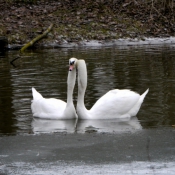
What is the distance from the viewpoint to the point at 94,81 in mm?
14609

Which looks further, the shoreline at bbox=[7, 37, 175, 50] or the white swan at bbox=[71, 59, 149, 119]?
the shoreline at bbox=[7, 37, 175, 50]

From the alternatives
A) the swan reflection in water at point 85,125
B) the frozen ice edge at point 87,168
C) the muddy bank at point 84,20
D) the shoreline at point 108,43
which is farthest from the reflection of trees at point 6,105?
the muddy bank at point 84,20

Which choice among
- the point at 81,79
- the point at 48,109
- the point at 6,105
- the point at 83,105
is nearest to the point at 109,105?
the point at 83,105

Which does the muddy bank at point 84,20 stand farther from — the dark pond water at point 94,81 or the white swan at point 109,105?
the white swan at point 109,105

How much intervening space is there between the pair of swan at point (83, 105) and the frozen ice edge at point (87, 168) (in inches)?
146

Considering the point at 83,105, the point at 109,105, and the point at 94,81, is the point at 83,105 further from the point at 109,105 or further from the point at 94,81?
the point at 94,81

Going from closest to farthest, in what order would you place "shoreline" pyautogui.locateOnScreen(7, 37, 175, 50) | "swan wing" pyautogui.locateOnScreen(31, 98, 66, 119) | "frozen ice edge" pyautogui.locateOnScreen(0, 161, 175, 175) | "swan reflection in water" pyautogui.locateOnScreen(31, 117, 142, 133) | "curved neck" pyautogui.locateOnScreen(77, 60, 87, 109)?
"frozen ice edge" pyautogui.locateOnScreen(0, 161, 175, 175) < "swan reflection in water" pyautogui.locateOnScreen(31, 117, 142, 133) < "curved neck" pyautogui.locateOnScreen(77, 60, 87, 109) < "swan wing" pyautogui.locateOnScreen(31, 98, 66, 119) < "shoreline" pyautogui.locateOnScreen(7, 37, 175, 50)

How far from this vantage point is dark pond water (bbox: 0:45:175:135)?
10.2 meters

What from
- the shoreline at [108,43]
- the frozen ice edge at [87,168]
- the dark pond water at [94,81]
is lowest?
the shoreline at [108,43]

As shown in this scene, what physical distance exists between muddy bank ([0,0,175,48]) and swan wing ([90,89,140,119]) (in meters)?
13.5

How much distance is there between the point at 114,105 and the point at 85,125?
0.88m

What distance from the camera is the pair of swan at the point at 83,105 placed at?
1070 cm

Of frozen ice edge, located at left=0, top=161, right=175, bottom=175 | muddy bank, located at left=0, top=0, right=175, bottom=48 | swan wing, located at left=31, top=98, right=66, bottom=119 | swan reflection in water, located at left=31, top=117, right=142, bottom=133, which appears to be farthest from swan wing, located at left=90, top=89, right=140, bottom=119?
muddy bank, located at left=0, top=0, right=175, bottom=48

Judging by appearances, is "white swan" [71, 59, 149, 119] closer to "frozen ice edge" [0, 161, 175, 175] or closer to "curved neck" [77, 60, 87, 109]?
"curved neck" [77, 60, 87, 109]
